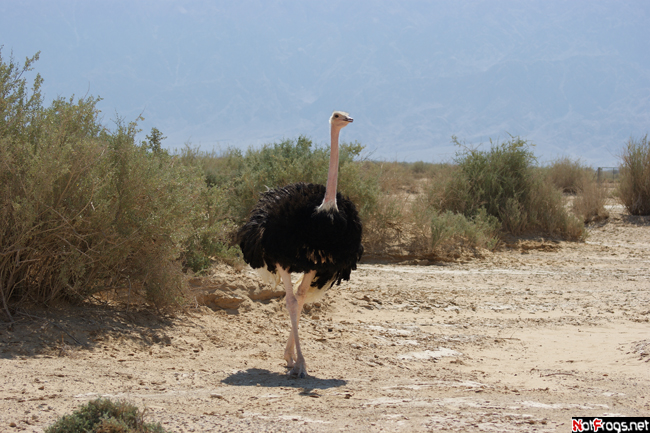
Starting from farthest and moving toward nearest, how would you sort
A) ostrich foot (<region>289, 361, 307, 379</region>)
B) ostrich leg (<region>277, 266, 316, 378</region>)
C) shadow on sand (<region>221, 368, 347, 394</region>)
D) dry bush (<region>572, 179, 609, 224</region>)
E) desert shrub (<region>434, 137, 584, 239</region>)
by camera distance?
dry bush (<region>572, 179, 609, 224</region>)
desert shrub (<region>434, 137, 584, 239</region>)
ostrich leg (<region>277, 266, 316, 378</region>)
ostrich foot (<region>289, 361, 307, 379</region>)
shadow on sand (<region>221, 368, 347, 394</region>)

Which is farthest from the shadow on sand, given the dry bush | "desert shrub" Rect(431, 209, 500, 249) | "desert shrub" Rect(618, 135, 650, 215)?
"desert shrub" Rect(618, 135, 650, 215)

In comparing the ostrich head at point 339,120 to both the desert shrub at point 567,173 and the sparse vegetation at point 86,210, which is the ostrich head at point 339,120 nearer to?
the sparse vegetation at point 86,210

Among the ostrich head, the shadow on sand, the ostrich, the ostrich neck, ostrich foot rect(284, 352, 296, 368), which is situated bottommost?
the shadow on sand

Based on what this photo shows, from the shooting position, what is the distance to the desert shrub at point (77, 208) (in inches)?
208

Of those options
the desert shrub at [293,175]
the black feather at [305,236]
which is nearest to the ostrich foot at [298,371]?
the black feather at [305,236]

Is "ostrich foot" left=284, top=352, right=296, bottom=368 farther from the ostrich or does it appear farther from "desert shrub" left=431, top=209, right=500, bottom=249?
"desert shrub" left=431, top=209, right=500, bottom=249

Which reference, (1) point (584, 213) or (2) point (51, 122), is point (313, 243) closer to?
(2) point (51, 122)

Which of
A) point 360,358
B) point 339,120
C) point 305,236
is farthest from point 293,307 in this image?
point 339,120

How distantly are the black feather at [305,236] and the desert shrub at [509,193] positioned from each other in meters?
9.46

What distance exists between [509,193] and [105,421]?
45.3 ft

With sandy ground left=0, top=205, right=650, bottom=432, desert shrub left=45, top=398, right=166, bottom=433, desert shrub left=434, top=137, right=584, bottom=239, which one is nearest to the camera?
desert shrub left=45, top=398, right=166, bottom=433

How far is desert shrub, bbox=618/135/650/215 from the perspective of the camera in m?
18.1

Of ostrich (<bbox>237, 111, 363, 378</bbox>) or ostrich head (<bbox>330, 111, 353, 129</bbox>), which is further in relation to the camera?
ostrich head (<bbox>330, 111, 353, 129</bbox>)

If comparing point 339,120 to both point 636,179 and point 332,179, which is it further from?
point 636,179
